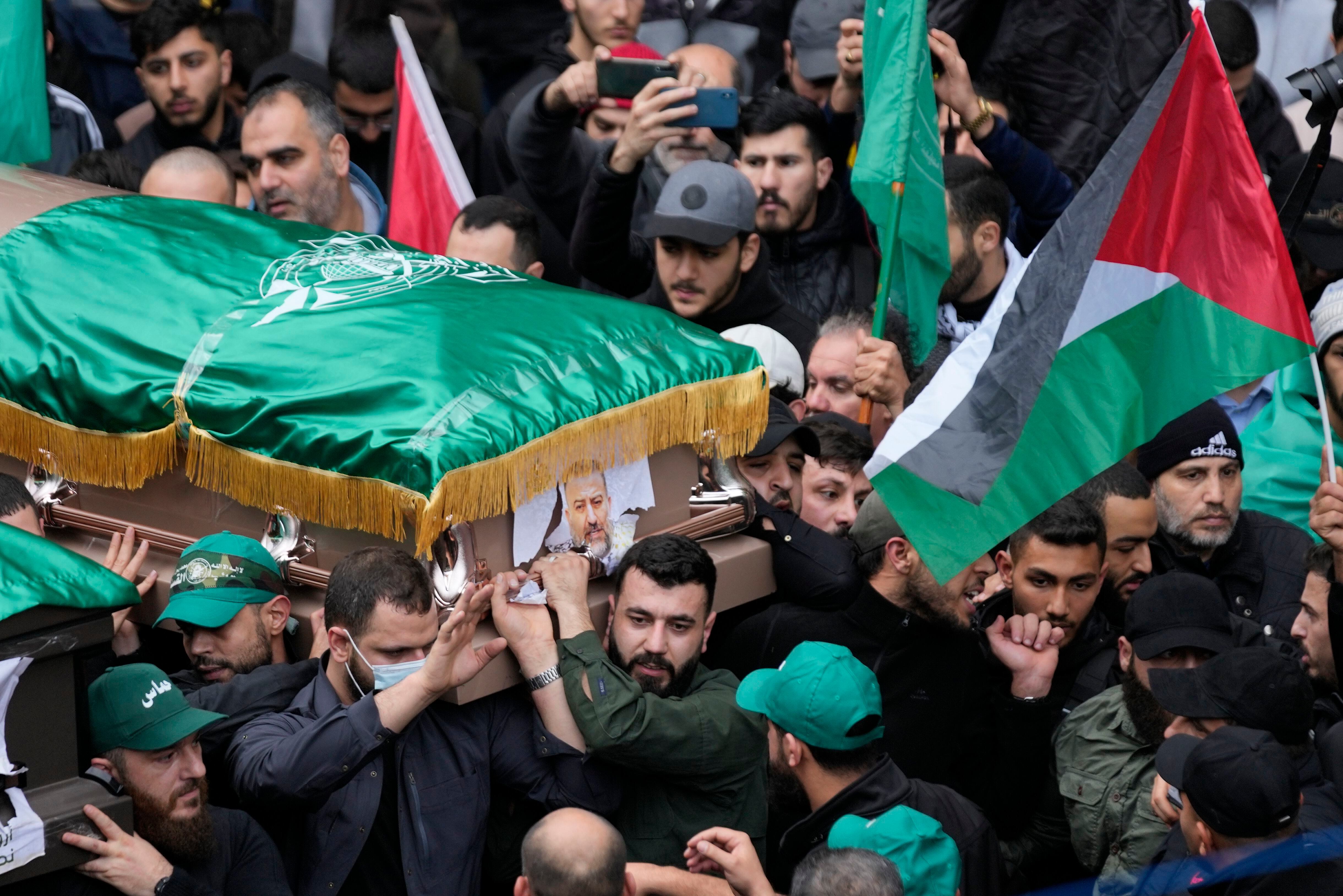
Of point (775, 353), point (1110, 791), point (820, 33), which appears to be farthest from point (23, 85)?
point (1110, 791)

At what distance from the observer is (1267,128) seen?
22.1 ft

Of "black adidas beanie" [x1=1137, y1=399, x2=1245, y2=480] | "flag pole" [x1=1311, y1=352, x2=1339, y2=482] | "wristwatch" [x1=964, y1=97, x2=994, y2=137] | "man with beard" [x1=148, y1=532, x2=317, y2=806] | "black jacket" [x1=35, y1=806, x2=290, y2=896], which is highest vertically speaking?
"wristwatch" [x1=964, y1=97, x2=994, y2=137]

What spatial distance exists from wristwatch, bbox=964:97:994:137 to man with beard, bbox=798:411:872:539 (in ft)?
4.15

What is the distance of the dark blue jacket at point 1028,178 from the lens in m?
5.55

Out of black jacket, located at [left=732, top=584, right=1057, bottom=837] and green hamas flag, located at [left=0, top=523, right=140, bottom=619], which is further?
black jacket, located at [left=732, top=584, right=1057, bottom=837]

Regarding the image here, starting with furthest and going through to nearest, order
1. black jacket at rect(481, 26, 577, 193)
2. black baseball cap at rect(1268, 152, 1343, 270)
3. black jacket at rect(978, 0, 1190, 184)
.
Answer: black jacket at rect(481, 26, 577, 193) → black jacket at rect(978, 0, 1190, 184) → black baseball cap at rect(1268, 152, 1343, 270)

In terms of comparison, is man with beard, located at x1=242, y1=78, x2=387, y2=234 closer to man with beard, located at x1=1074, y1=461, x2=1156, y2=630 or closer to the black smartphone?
the black smartphone

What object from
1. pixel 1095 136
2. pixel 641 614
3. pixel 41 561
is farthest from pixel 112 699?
pixel 1095 136

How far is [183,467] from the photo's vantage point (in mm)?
4293

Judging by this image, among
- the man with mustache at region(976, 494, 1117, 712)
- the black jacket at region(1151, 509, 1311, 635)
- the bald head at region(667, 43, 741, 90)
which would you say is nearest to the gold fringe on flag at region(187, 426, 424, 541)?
the man with mustache at region(976, 494, 1117, 712)

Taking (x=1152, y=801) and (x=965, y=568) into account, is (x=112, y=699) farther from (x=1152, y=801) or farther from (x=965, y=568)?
(x=1152, y=801)

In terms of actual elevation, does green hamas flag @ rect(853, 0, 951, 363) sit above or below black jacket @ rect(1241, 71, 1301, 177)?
above

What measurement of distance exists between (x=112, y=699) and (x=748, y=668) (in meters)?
1.74

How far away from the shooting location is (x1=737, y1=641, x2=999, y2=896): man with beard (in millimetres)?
3613
